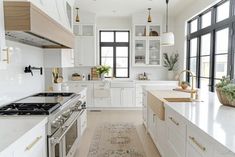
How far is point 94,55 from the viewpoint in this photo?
6.24 metres

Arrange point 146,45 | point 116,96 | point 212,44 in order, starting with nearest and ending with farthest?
point 212,44 → point 116,96 → point 146,45

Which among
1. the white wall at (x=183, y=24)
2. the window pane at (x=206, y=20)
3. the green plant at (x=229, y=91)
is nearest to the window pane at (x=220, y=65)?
the window pane at (x=206, y=20)

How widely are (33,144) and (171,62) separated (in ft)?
17.9

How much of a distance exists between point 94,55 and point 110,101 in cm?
151

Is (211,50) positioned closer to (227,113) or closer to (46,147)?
(227,113)

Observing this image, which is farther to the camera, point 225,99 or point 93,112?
point 93,112

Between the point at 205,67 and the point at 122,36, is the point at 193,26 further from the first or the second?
the point at 122,36

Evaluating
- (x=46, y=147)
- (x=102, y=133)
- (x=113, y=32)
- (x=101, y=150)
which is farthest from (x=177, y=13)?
(x=46, y=147)

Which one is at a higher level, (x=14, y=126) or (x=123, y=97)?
(x=14, y=126)

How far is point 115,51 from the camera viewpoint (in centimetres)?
679

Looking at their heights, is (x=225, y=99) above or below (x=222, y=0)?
below

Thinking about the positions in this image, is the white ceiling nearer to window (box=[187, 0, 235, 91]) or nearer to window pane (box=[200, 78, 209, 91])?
window (box=[187, 0, 235, 91])

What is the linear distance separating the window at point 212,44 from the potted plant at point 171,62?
0.84 meters

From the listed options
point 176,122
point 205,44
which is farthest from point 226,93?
point 205,44
